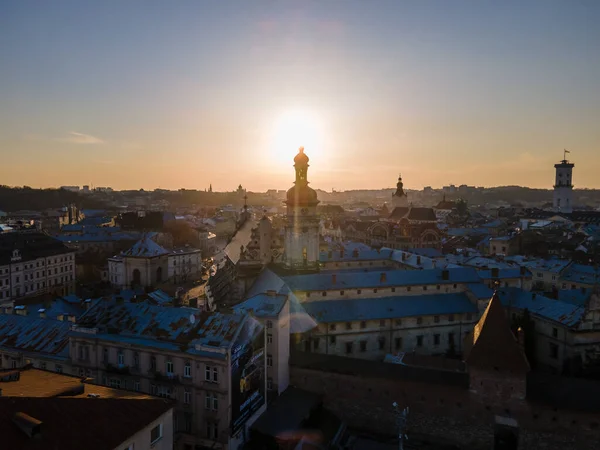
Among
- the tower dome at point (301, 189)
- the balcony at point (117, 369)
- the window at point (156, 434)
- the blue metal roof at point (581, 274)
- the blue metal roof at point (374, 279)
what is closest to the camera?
the window at point (156, 434)

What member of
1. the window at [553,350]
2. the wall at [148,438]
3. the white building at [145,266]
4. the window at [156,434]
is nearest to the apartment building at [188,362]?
the wall at [148,438]

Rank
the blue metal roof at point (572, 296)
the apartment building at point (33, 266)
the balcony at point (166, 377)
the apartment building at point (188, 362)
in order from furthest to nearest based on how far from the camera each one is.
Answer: the apartment building at point (33, 266)
the blue metal roof at point (572, 296)
the balcony at point (166, 377)
the apartment building at point (188, 362)

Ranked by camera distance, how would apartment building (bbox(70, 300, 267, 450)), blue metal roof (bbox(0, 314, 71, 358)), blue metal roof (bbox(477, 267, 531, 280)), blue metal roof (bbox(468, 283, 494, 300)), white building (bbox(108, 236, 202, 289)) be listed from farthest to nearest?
white building (bbox(108, 236, 202, 289)) < blue metal roof (bbox(477, 267, 531, 280)) < blue metal roof (bbox(468, 283, 494, 300)) < blue metal roof (bbox(0, 314, 71, 358)) < apartment building (bbox(70, 300, 267, 450))

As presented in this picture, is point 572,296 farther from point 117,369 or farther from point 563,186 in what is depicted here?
point 563,186

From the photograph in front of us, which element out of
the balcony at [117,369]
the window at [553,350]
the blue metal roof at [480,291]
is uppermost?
the blue metal roof at [480,291]

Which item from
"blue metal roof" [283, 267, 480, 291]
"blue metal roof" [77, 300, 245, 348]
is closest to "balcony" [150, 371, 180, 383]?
"blue metal roof" [77, 300, 245, 348]

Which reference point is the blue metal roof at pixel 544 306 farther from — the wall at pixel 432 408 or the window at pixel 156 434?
the window at pixel 156 434

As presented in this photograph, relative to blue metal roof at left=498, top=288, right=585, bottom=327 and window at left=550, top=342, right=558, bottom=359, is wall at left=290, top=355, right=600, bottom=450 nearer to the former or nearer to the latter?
blue metal roof at left=498, top=288, right=585, bottom=327

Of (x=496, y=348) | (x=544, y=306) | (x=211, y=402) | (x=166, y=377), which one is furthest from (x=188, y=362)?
(x=544, y=306)
